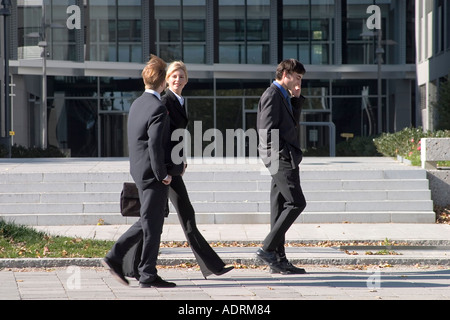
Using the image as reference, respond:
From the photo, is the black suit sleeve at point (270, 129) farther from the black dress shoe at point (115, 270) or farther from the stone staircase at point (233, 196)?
the stone staircase at point (233, 196)

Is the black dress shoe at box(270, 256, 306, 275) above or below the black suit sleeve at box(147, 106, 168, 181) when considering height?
below

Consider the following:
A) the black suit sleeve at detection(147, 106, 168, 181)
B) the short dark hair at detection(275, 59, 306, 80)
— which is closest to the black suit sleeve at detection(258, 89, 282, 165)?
the short dark hair at detection(275, 59, 306, 80)

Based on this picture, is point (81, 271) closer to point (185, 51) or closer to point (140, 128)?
point (140, 128)

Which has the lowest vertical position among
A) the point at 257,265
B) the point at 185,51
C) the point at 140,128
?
the point at 257,265

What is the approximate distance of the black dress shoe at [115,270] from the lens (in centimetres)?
769

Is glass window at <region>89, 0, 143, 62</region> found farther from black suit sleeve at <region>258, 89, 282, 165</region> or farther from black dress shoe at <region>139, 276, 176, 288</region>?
black dress shoe at <region>139, 276, 176, 288</region>

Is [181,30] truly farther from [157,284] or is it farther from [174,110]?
[157,284]

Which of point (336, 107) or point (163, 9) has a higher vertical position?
point (163, 9)

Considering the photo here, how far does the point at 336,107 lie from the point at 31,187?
80.9 feet

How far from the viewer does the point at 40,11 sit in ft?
120

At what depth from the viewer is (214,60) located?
1463 inches

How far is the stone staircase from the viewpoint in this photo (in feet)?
44.5
